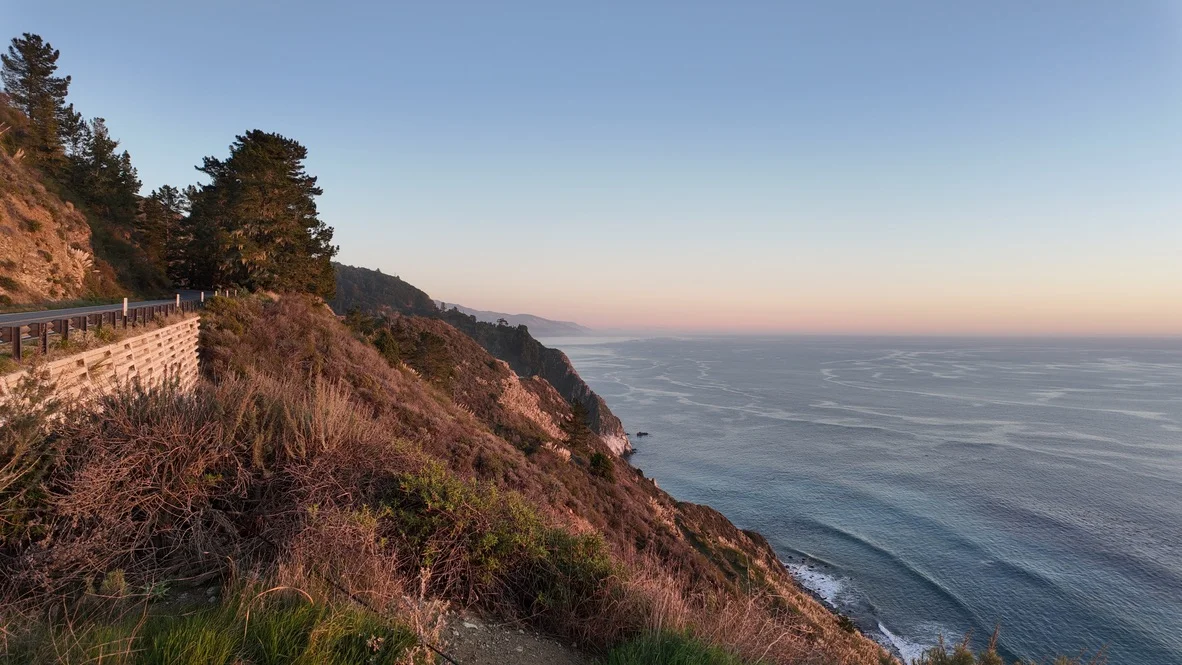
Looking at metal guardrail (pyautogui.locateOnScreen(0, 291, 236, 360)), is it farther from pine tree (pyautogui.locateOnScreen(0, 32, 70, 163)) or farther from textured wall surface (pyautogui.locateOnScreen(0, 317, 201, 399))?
pine tree (pyautogui.locateOnScreen(0, 32, 70, 163))

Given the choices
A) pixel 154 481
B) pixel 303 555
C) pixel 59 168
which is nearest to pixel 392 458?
pixel 303 555

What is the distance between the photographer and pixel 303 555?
13.6 ft

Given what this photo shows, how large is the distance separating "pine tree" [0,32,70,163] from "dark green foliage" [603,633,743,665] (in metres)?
50.3

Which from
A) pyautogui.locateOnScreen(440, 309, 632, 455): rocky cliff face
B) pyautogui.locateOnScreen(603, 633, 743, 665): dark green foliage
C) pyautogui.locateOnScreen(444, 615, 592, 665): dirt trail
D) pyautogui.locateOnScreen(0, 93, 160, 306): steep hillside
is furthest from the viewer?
pyautogui.locateOnScreen(440, 309, 632, 455): rocky cliff face

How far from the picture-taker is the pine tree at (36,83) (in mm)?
35688

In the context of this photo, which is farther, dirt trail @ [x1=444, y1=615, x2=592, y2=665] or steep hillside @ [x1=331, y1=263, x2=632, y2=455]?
steep hillside @ [x1=331, y1=263, x2=632, y2=455]

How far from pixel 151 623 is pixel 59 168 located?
45.4 m

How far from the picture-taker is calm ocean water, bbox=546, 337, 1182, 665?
85.6ft

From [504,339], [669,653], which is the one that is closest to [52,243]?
[669,653]

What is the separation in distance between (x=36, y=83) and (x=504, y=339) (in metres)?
60.6

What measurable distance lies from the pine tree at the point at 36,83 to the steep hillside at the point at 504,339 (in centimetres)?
3284

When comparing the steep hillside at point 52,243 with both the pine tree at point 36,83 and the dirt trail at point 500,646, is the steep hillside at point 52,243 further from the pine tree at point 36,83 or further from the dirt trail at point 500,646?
the dirt trail at point 500,646

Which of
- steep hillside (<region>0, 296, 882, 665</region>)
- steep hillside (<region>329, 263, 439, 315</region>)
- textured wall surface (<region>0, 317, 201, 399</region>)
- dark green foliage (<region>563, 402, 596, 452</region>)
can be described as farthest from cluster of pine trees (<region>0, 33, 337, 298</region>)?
steep hillside (<region>329, 263, 439, 315</region>)

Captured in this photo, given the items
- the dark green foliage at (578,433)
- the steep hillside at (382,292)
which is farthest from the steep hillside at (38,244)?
the steep hillside at (382,292)
